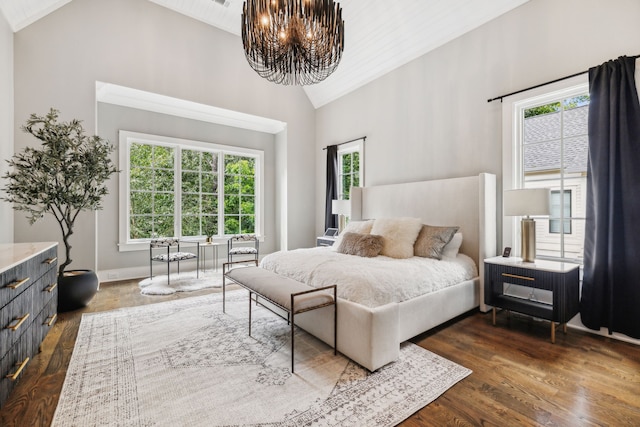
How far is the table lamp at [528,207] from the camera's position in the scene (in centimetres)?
256

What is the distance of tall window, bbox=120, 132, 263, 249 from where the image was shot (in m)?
4.77

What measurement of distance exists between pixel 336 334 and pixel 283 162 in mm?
4265

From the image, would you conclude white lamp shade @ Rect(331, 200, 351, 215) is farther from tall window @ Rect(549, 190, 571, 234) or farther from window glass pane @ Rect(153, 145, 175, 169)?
window glass pane @ Rect(153, 145, 175, 169)

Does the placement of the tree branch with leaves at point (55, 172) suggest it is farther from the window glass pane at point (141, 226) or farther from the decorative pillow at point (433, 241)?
the decorative pillow at point (433, 241)

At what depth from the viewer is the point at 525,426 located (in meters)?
1.47

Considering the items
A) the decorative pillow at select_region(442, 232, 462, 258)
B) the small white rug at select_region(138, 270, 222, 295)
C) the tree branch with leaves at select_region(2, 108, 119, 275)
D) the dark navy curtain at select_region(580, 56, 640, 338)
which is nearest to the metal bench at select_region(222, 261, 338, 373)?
the decorative pillow at select_region(442, 232, 462, 258)

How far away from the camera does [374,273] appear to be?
90.1 inches

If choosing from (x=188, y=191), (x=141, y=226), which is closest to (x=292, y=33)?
(x=188, y=191)

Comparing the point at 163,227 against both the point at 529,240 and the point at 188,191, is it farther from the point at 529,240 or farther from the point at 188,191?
the point at 529,240

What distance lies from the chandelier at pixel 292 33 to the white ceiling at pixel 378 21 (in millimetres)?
1751

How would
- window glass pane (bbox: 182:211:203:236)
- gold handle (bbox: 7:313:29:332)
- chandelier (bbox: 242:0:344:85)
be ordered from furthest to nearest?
window glass pane (bbox: 182:211:203:236) → chandelier (bbox: 242:0:344:85) → gold handle (bbox: 7:313:29:332)

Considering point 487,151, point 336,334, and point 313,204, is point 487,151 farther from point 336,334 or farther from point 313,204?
point 313,204

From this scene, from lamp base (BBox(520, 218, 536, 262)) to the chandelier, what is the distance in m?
2.30

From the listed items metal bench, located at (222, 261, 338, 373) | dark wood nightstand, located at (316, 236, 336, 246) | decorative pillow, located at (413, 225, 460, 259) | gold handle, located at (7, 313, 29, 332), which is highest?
decorative pillow, located at (413, 225, 460, 259)
